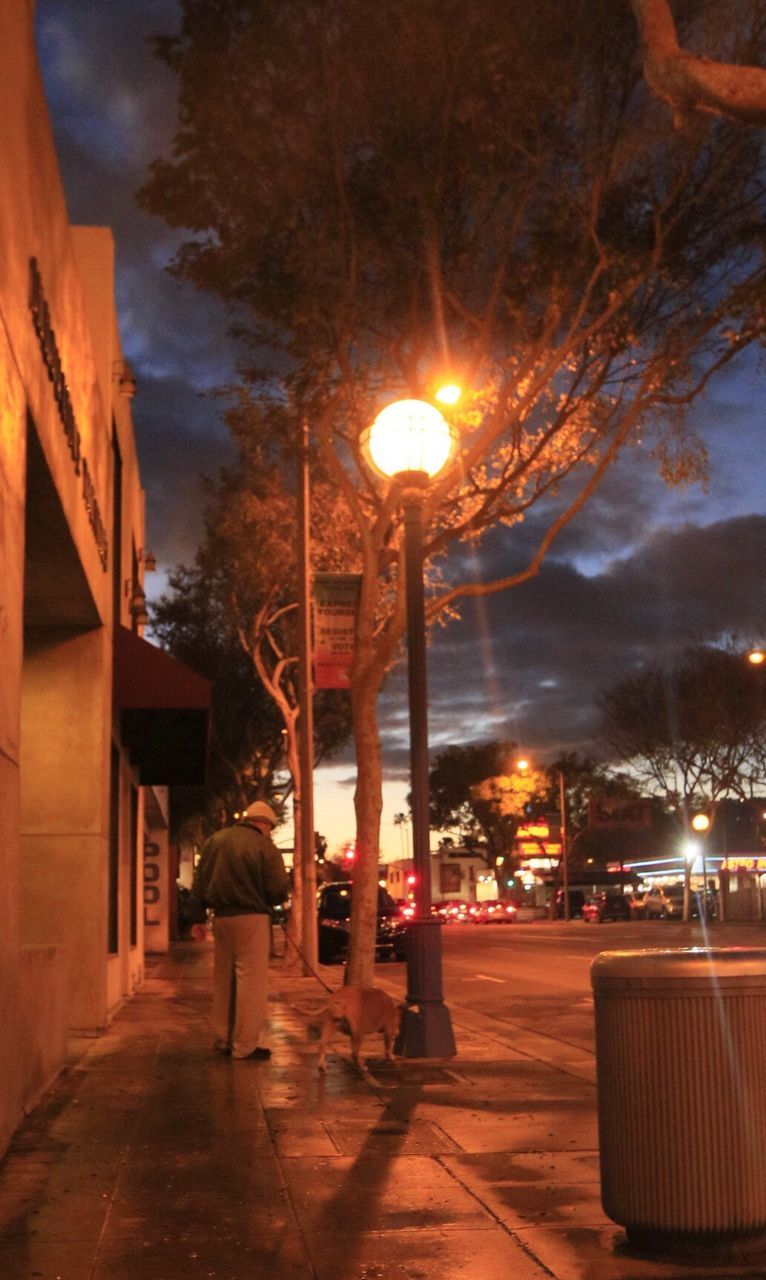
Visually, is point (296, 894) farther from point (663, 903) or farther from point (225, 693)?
point (663, 903)

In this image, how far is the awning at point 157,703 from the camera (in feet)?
49.7

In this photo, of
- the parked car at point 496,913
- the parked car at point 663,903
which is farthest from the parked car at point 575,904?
the parked car at point 663,903

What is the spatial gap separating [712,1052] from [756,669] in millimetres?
46783

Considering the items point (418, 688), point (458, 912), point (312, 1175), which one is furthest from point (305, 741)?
point (458, 912)

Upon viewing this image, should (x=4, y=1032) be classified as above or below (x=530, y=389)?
below

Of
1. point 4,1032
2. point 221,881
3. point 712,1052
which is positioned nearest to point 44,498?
point 221,881

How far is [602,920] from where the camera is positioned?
6375 cm

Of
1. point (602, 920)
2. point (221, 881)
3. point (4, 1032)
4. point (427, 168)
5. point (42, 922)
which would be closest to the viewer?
point (4, 1032)

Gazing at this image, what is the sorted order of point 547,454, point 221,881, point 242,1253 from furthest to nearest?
1. point 547,454
2. point 221,881
3. point 242,1253

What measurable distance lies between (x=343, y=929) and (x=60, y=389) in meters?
21.9

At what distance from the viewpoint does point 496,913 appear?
235ft

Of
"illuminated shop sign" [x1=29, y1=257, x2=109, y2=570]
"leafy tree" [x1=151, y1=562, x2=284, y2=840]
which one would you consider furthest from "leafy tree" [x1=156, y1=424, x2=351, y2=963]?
"illuminated shop sign" [x1=29, y1=257, x2=109, y2=570]

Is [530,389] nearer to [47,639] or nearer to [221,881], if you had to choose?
[47,639]

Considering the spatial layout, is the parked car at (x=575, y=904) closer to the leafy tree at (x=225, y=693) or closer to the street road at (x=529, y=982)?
the leafy tree at (x=225, y=693)
